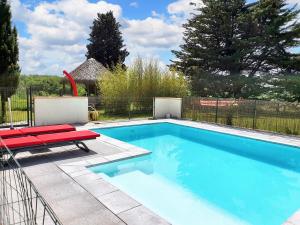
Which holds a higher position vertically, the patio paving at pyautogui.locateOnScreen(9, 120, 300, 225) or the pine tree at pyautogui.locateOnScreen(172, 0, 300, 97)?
the pine tree at pyautogui.locateOnScreen(172, 0, 300, 97)

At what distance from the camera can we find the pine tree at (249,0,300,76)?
2256cm

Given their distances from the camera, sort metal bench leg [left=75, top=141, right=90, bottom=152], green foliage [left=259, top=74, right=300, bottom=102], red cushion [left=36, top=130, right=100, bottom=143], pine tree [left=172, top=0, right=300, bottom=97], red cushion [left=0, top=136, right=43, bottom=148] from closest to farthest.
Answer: red cushion [left=0, top=136, right=43, bottom=148] → red cushion [left=36, top=130, right=100, bottom=143] → metal bench leg [left=75, top=141, right=90, bottom=152] → green foliage [left=259, top=74, right=300, bottom=102] → pine tree [left=172, top=0, right=300, bottom=97]

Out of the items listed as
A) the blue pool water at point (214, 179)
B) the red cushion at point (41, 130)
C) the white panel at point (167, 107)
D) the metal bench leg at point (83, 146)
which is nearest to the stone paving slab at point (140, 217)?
the blue pool water at point (214, 179)

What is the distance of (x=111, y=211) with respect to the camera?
4.09 meters

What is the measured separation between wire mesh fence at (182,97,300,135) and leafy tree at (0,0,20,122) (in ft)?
29.7

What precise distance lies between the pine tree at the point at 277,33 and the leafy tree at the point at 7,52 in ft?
62.2

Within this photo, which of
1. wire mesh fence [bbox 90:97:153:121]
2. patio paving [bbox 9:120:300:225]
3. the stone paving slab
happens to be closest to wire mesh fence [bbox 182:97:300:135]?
wire mesh fence [bbox 90:97:153:121]

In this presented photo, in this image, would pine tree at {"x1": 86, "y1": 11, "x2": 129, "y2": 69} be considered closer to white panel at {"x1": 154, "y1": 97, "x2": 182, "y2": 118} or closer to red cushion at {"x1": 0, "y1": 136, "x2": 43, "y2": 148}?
white panel at {"x1": 154, "y1": 97, "x2": 182, "y2": 118}

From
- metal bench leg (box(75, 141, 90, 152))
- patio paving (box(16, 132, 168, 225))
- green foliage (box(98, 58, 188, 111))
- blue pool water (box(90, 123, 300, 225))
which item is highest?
green foliage (box(98, 58, 188, 111))

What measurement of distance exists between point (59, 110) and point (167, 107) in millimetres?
6356

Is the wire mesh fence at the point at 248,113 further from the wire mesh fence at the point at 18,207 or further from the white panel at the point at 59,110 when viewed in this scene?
the wire mesh fence at the point at 18,207

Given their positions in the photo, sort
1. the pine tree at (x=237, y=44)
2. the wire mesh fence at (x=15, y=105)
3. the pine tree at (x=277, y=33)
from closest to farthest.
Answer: the wire mesh fence at (x=15, y=105) → the pine tree at (x=277, y=33) → the pine tree at (x=237, y=44)

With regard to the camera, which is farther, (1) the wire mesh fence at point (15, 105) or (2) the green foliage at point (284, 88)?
(2) the green foliage at point (284, 88)

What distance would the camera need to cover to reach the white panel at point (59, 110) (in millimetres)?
11211
